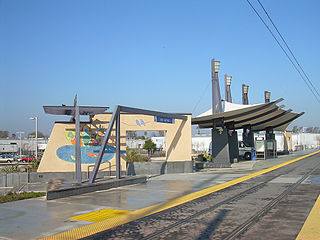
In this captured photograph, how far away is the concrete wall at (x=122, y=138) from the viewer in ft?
63.2

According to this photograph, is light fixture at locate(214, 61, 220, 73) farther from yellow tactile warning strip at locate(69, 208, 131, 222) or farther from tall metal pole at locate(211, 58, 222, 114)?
yellow tactile warning strip at locate(69, 208, 131, 222)

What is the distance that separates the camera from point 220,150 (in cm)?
2816

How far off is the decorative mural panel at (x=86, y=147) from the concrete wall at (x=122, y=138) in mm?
57

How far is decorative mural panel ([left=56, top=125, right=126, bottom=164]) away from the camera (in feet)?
63.7

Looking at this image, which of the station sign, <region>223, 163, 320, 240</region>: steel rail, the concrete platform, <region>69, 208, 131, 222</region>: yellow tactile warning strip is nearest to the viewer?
<region>223, 163, 320, 240</region>: steel rail

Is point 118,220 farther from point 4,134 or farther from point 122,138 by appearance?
point 4,134

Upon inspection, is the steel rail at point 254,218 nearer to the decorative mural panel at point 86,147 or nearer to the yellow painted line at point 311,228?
the yellow painted line at point 311,228

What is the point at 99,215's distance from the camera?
30.5 feet

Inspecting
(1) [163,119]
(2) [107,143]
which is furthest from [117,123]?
(1) [163,119]

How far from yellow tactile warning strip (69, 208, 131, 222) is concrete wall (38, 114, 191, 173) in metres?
10.2

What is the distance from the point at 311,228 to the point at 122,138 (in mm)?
14329

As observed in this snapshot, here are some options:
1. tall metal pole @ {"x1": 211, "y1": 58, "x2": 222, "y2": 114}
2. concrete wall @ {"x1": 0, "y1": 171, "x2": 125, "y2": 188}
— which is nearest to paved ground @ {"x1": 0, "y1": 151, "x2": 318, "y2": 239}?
concrete wall @ {"x1": 0, "y1": 171, "x2": 125, "y2": 188}

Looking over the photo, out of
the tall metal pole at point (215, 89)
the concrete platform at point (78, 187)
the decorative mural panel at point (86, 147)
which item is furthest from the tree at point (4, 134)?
the concrete platform at point (78, 187)

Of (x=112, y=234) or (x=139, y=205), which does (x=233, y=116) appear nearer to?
(x=139, y=205)
